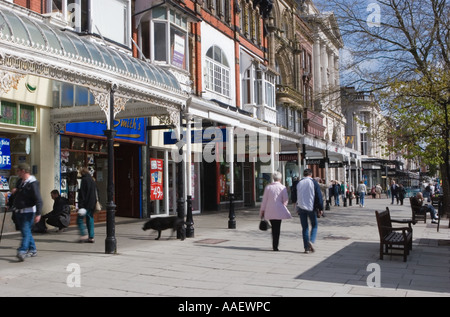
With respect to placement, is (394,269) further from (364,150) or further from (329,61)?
(364,150)

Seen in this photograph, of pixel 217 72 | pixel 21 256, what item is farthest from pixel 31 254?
pixel 217 72

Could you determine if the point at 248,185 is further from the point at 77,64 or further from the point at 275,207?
the point at 77,64

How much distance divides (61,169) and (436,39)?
13.7 metres

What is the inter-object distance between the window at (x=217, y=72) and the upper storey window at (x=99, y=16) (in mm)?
6037

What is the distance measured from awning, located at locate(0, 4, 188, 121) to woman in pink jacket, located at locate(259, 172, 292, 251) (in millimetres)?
3804

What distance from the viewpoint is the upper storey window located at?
13445 millimetres

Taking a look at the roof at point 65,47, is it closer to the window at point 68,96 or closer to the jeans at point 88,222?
the window at point 68,96

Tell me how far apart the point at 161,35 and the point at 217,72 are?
549cm

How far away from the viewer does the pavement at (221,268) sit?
634cm

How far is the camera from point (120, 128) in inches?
626

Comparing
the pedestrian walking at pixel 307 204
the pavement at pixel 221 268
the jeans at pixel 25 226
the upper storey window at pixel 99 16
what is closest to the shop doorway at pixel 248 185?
the upper storey window at pixel 99 16

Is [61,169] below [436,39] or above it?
below

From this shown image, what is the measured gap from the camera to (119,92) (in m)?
10.5
